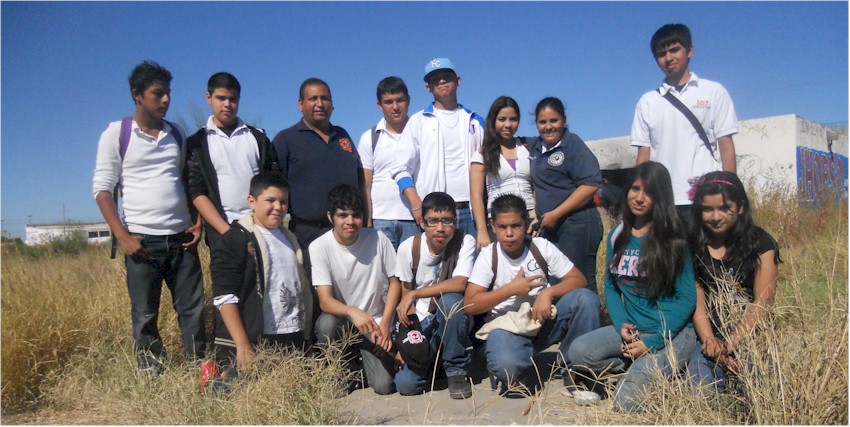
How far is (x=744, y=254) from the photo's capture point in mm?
3211

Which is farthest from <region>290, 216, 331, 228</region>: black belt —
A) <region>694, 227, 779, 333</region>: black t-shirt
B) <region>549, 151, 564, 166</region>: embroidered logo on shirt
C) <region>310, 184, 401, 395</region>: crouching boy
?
<region>694, 227, 779, 333</region>: black t-shirt

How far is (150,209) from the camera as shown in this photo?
3842 mm

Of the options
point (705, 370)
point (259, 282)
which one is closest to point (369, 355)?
point (259, 282)

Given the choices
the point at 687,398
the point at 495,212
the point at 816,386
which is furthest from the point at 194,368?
the point at 816,386

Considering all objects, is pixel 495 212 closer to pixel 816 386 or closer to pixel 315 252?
pixel 315 252

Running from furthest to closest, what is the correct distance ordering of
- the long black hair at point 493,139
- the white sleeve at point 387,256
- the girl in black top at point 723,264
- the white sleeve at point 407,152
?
the white sleeve at point 407,152 < the long black hair at point 493,139 < the white sleeve at point 387,256 < the girl in black top at point 723,264

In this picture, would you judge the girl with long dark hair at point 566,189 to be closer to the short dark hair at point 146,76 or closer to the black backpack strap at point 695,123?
the black backpack strap at point 695,123

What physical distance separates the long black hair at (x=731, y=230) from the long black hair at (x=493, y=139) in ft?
4.55

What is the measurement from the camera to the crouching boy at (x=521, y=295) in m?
3.61

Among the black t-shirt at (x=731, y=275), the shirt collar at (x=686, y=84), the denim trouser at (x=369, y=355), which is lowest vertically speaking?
the denim trouser at (x=369, y=355)

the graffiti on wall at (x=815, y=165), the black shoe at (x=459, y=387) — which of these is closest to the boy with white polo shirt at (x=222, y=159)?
the black shoe at (x=459, y=387)

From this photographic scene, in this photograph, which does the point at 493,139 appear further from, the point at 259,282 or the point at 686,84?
the point at 259,282

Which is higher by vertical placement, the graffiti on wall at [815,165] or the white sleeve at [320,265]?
the graffiti on wall at [815,165]

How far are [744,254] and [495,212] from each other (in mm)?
1426
